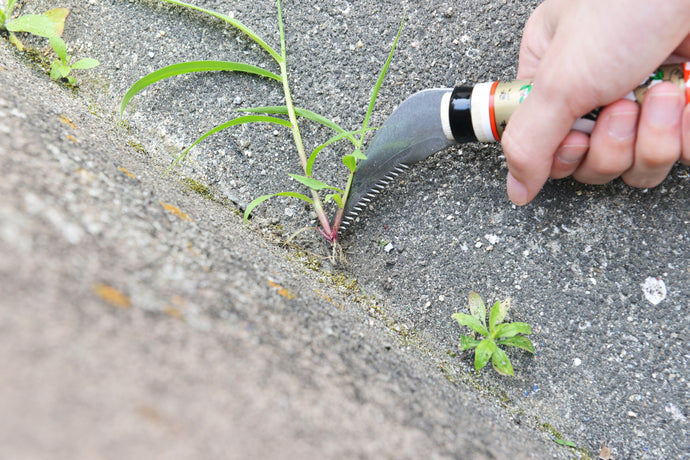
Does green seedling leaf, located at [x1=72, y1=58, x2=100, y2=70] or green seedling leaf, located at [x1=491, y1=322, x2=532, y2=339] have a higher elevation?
green seedling leaf, located at [x1=72, y1=58, x2=100, y2=70]

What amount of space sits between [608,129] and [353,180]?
22.2 inches

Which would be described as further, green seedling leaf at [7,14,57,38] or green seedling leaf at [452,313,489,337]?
green seedling leaf at [7,14,57,38]

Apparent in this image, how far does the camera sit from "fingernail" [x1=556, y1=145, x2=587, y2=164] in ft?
3.14

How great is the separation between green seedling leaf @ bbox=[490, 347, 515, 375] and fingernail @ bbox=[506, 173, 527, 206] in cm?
34

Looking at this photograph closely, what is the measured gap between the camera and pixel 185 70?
1104 millimetres

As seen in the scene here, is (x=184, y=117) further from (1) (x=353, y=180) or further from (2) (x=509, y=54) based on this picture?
(2) (x=509, y=54)

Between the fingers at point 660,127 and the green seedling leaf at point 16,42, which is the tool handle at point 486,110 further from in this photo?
the green seedling leaf at point 16,42

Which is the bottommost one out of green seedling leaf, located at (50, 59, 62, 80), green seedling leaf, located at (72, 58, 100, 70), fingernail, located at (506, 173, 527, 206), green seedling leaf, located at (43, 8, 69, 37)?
fingernail, located at (506, 173, 527, 206)

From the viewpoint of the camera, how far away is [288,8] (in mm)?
1260

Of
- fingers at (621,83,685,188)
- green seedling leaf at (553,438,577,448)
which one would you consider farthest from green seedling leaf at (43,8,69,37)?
green seedling leaf at (553,438,577,448)

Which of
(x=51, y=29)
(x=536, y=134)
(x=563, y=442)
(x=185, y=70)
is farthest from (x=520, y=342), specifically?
(x=51, y=29)

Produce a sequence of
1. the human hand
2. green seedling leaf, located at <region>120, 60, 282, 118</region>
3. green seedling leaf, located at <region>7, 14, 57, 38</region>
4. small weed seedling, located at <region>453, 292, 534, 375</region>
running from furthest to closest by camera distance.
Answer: green seedling leaf, located at <region>7, 14, 57, 38</region> < green seedling leaf, located at <region>120, 60, 282, 118</region> < small weed seedling, located at <region>453, 292, 534, 375</region> < the human hand

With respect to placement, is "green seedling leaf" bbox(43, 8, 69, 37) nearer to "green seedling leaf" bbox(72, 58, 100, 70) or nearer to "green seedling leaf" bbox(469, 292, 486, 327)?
"green seedling leaf" bbox(72, 58, 100, 70)

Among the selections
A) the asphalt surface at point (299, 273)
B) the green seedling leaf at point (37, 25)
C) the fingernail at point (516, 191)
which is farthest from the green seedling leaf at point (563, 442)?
the green seedling leaf at point (37, 25)
